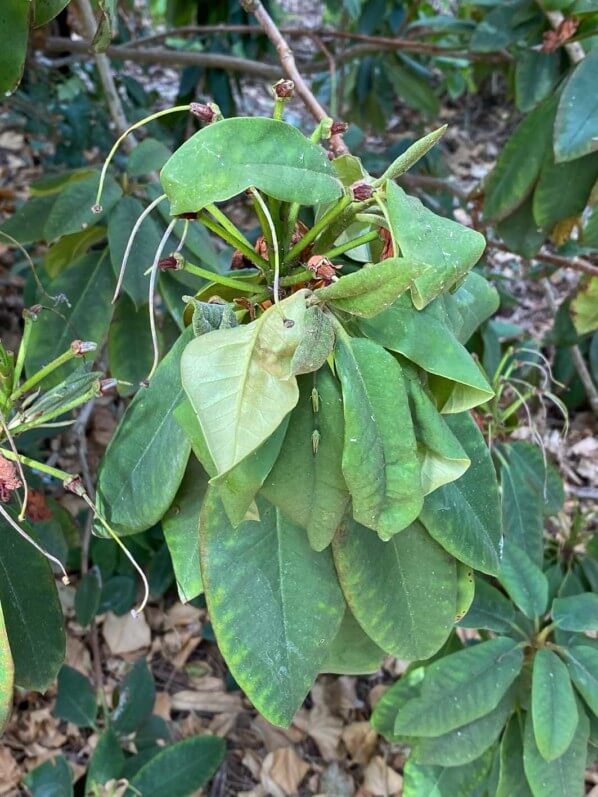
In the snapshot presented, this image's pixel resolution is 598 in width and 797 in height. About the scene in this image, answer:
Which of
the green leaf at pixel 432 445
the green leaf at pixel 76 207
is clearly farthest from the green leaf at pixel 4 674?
the green leaf at pixel 76 207

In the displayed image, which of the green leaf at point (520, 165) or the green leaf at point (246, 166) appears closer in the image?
the green leaf at point (246, 166)

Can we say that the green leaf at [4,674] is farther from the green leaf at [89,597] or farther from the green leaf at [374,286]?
the green leaf at [89,597]

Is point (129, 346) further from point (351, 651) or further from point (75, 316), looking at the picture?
point (351, 651)

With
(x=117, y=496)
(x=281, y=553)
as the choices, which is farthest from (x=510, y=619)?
(x=117, y=496)

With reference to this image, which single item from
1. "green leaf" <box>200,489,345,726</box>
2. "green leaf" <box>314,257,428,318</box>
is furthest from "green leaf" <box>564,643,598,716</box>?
"green leaf" <box>314,257,428,318</box>

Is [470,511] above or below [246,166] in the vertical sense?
below

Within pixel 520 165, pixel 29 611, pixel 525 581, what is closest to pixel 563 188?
pixel 520 165

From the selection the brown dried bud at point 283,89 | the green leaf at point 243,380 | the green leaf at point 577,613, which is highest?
the brown dried bud at point 283,89
